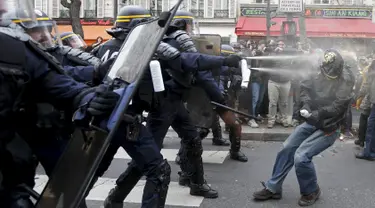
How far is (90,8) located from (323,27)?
13.7 meters

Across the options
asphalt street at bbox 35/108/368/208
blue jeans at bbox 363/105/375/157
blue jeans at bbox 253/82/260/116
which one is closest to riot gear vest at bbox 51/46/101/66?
asphalt street at bbox 35/108/368/208

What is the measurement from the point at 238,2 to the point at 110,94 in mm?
27141

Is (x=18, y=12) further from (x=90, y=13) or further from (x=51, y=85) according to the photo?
(x=90, y=13)

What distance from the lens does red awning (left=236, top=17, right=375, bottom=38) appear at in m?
25.2

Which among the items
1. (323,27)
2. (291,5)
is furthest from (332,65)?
(323,27)

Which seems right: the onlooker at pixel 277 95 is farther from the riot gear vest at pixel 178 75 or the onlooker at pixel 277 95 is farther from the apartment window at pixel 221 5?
the apartment window at pixel 221 5

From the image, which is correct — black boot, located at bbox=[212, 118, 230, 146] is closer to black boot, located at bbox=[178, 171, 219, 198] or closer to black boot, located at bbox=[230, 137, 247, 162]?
black boot, located at bbox=[230, 137, 247, 162]

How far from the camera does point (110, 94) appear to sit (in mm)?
2109

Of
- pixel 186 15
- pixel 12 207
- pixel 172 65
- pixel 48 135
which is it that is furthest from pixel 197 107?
pixel 12 207

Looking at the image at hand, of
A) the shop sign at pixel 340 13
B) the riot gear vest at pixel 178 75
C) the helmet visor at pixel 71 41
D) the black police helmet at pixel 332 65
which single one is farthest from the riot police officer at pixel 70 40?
the shop sign at pixel 340 13

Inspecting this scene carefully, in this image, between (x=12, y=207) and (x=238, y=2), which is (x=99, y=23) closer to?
(x=238, y=2)

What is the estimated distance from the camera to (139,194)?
5.23m

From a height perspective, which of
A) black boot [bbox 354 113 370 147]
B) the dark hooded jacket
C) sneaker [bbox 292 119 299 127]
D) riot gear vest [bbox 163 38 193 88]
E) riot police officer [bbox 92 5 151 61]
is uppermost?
riot police officer [bbox 92 5 151 61]

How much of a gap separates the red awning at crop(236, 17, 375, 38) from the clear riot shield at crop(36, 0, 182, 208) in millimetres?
23243
